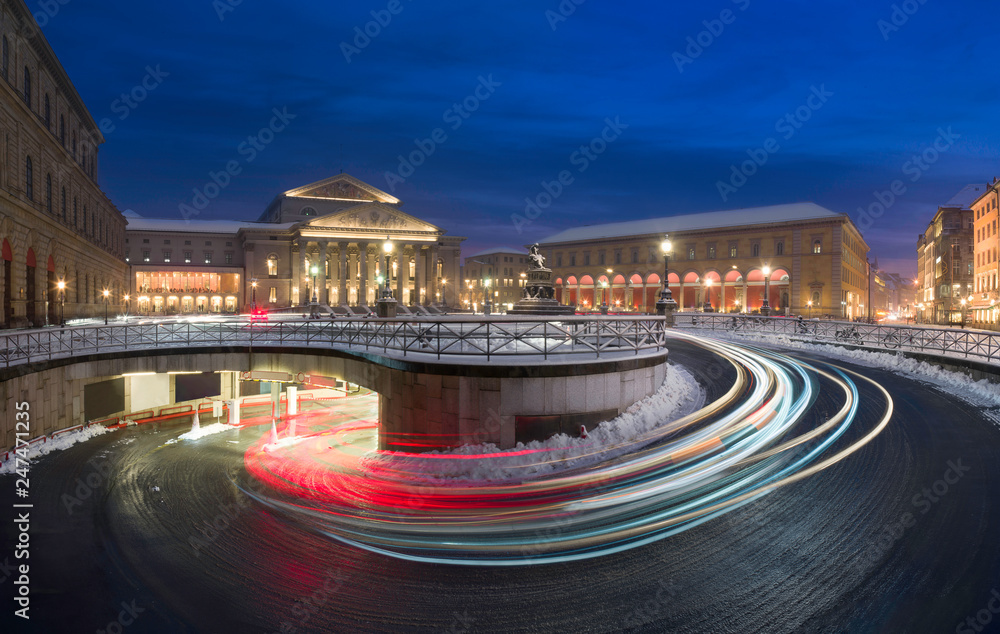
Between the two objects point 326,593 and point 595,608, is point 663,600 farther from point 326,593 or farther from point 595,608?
point 326,593

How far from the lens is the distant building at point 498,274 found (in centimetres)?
13250

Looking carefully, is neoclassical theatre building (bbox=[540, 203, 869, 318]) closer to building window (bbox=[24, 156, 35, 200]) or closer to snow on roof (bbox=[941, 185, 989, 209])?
snow on roof (bbox=[941, 185, 989, 209])

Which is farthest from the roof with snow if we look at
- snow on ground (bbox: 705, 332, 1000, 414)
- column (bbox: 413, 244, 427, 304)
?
snow on ground (bbox: 705, 332, 1000, 414)

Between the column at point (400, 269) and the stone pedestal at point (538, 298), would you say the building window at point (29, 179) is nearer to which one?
the stone pedestal at point (538, 298)

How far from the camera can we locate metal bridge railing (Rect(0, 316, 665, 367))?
14.1 meters

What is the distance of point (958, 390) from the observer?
17.1 meters

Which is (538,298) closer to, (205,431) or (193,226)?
(205,431)

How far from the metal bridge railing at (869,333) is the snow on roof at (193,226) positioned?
6655 centimetres

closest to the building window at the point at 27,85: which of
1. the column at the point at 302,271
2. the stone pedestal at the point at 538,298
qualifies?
the stone pedestal at the point at 538,298

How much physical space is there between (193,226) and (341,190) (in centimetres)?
2625

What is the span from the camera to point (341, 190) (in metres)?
87.4

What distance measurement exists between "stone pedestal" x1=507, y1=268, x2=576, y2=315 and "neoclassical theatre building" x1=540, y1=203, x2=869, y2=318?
4349 cm

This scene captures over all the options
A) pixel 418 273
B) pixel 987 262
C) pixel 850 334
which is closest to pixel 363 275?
pixel 418 273

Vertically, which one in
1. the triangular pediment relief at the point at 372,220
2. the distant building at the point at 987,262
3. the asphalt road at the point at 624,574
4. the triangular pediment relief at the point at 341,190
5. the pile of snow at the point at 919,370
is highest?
the triangular pediment relief at the point at 341,190
